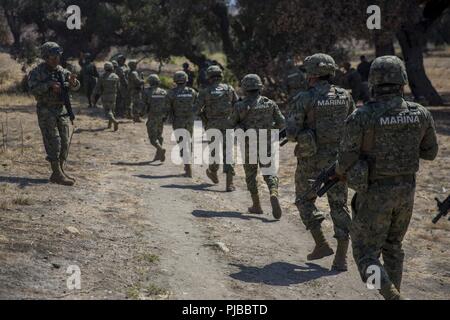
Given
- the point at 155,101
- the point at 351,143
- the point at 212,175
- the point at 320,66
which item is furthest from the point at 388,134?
the point at 155,101

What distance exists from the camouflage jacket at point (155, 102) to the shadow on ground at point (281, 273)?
7042mm

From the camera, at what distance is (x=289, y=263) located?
7.90 metres

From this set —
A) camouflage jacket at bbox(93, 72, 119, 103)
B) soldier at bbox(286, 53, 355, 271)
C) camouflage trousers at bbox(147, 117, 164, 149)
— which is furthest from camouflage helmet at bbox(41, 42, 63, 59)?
camouflage jacket at bbox(93, 72, 119, 103)

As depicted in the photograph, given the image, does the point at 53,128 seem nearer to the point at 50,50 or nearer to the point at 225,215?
the point at 50,50

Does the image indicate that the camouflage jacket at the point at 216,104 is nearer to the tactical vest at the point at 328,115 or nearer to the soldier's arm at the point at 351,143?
the tactical vest at the point at 328,115

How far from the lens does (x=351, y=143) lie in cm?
581

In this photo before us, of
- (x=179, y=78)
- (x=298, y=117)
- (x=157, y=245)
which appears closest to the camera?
(x=298, y=117)

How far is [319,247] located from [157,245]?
6.26 ft

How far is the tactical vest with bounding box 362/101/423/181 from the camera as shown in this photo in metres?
5.69

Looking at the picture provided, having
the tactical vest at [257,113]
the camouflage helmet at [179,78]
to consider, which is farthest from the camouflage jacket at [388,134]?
the camouflage helmet at [179,78]

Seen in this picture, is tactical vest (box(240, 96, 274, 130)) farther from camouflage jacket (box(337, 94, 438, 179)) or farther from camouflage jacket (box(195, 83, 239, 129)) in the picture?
camouflage jacket (box(337, 94, 438, 179))

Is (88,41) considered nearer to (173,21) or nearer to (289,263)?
(173,21)

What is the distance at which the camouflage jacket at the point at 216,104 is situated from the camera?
1147 centimetres

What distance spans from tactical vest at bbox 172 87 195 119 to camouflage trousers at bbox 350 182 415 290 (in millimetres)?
7131
